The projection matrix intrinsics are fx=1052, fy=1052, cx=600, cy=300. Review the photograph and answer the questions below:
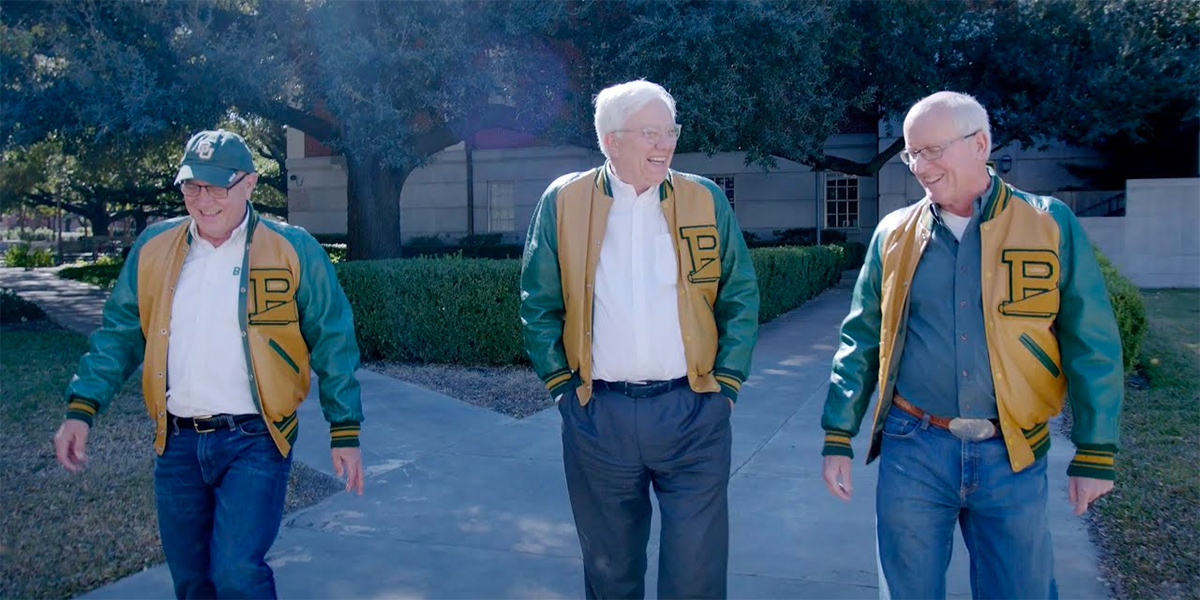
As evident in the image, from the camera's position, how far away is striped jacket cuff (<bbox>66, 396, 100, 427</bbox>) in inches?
135

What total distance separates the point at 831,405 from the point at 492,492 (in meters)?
3.17

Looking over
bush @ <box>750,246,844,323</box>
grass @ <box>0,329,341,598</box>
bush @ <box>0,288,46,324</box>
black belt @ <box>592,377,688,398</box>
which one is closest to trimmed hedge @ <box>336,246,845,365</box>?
grass @ <box>0,329,341,598</box>

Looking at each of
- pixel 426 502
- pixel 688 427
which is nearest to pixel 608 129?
pixel 688 427

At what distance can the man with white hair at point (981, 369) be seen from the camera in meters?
2.92

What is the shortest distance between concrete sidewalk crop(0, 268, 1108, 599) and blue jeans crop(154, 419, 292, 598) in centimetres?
130

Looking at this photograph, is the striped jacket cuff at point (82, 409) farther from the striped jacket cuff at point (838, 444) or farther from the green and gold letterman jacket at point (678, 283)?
the striped jacket cuff at point (838, 444)

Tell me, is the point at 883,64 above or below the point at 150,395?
above

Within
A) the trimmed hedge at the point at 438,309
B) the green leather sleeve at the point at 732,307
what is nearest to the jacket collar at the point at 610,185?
the green leather sleeve at the point at 732,307

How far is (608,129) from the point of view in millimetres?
3354

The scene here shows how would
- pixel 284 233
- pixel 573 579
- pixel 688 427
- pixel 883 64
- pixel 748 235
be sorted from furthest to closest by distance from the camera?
1. pixel 748 235
2. pixel 883 64
3. pixel 573 579
4. pixel 284 233
5. pixel 688 427

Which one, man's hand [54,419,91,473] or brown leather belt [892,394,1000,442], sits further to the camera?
man's hand [54,419,91,473]

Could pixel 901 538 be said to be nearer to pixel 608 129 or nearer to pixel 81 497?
pixel 608 129

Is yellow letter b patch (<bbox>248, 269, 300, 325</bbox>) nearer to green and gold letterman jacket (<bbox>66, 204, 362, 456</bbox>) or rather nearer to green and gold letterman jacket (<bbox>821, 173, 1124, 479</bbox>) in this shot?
green and gold letterman jacket (<bbox>66, 204, 362, 456</bbox>)

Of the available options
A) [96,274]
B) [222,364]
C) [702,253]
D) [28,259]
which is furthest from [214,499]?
[28,259]
